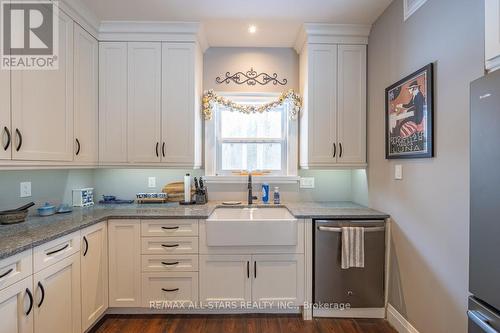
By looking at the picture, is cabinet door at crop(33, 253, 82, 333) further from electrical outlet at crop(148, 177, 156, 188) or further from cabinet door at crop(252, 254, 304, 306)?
cabinet door at crop(252, 254, 304, 306)

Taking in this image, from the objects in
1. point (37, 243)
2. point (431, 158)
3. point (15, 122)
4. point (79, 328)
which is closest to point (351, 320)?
point (431, 158)

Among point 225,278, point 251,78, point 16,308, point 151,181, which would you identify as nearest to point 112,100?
point 151,181

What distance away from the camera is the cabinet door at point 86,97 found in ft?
7.45

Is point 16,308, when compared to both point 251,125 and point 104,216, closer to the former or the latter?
point 104,216

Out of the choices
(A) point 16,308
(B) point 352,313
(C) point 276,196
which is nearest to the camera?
(A) point 16,308

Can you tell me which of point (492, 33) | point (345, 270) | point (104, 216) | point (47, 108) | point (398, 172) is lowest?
point (345, 270)

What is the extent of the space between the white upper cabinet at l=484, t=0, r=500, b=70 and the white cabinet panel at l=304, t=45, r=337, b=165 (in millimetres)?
1430

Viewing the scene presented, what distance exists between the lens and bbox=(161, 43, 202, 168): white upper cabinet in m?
2.57

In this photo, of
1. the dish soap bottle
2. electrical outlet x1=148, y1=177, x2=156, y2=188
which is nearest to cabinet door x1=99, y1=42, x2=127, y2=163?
electrical outlet x1=148, y1=177, x2=156, y2=188

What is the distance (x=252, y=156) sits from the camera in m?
3.04

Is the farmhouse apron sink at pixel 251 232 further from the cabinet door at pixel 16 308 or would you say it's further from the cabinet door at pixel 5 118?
the cabinet door at pixel 5 118

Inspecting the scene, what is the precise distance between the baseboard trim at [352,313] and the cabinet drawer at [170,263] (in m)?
1.16

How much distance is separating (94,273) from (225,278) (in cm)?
105

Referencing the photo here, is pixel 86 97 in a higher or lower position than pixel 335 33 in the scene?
lower
